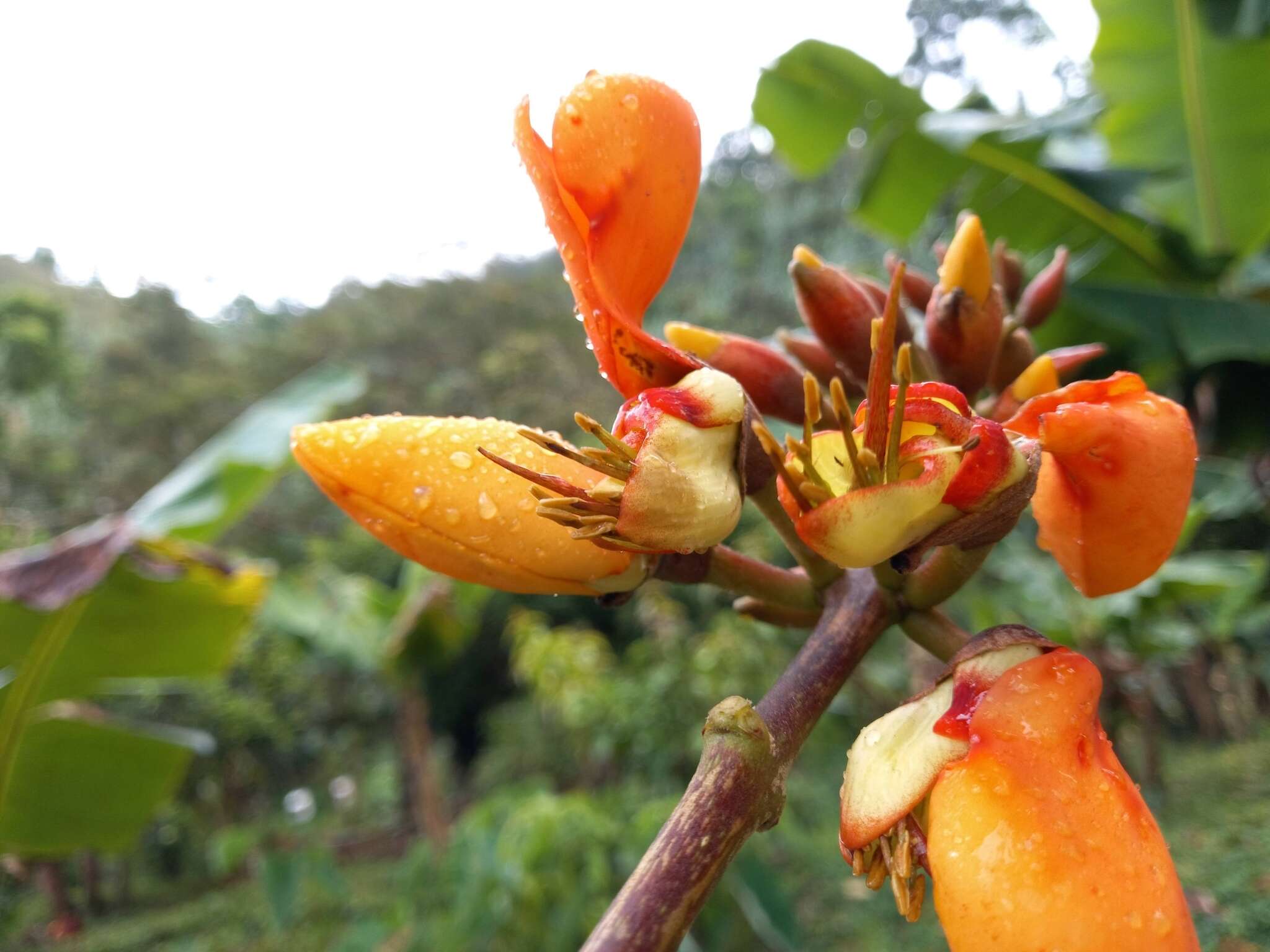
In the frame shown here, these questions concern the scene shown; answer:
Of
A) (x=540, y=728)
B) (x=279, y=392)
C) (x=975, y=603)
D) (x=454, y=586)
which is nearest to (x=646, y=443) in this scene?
(x=975, y=603)

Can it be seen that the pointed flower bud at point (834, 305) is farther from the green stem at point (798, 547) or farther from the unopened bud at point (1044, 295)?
the unopened bud at point (1044, 295)

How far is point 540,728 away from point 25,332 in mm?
8078

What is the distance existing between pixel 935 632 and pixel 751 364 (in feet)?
0.89

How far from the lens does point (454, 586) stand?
525 cm

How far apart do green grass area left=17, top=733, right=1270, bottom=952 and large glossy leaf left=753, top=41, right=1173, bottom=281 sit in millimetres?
1473

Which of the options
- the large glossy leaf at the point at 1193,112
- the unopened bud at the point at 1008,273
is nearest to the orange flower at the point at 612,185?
the unopened bud at the point at 1008,273

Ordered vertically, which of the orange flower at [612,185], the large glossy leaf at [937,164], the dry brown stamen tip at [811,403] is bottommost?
the large glossy leaf at [937,164]

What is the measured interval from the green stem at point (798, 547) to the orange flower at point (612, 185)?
11 centimetres

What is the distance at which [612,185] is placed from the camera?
0.52m

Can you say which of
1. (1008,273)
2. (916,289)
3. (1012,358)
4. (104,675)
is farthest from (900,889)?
(104,675)

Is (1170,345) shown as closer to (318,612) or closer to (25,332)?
(318,612)

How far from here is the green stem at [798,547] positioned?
0.57 meters

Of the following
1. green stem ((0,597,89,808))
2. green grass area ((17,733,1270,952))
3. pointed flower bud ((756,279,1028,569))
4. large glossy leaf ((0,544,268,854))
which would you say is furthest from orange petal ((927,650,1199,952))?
green stem ((0,597,89,808))

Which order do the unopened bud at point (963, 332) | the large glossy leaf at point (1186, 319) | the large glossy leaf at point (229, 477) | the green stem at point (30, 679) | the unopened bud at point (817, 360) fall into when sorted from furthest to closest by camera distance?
1. the large glossy leaf at point (229, 477)
2. the green stem at point (30, 679)
3. the large glossy leaf at point (1186, 319)
4. the unopened bud at point (817, 360)
5. the unopened bud at point (963, 332)
